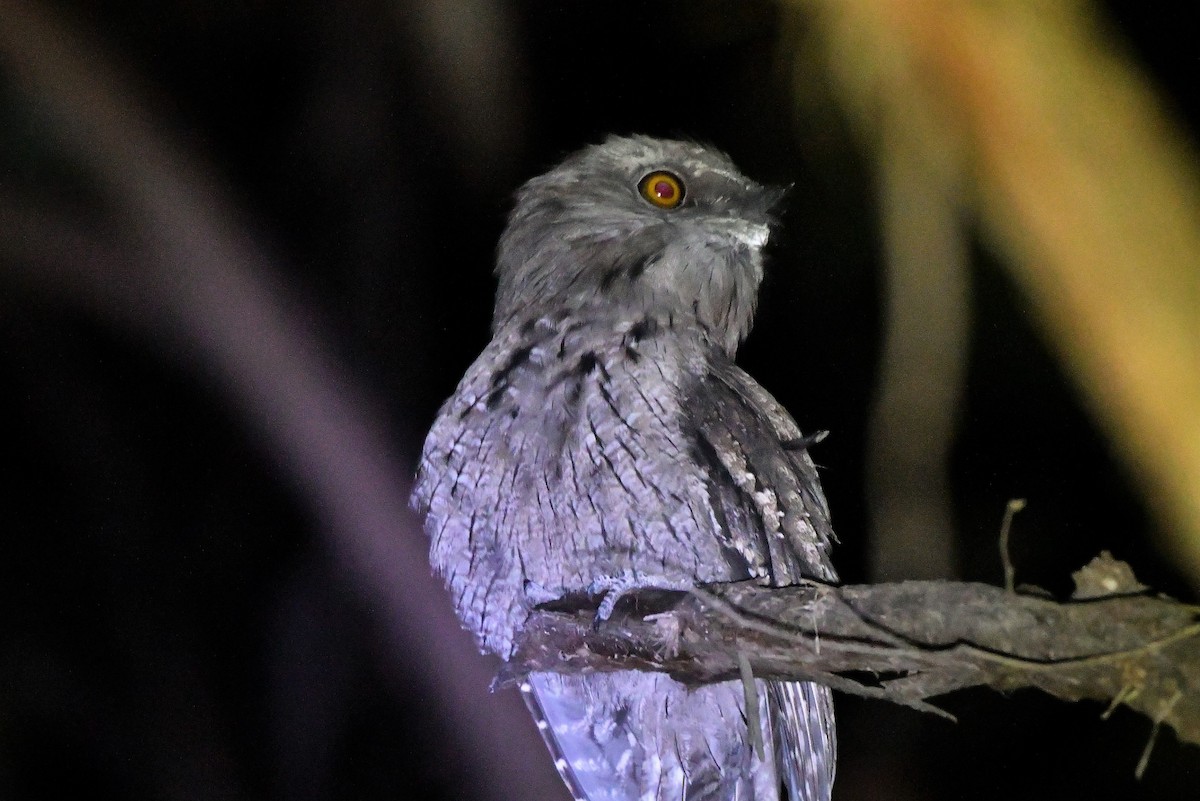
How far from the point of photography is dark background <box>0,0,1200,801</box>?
4.84 ft

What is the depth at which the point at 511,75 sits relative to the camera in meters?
1.94

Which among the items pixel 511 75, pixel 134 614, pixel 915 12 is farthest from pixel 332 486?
pixel 915 12

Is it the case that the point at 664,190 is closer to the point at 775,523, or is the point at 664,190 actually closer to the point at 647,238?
the point at 647,238

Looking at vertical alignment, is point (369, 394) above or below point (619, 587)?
A: above

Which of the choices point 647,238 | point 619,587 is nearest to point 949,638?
point 619,587

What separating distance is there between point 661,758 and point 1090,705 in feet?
2.58

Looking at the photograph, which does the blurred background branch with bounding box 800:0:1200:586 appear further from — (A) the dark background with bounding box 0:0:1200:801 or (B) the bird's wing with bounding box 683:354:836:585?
(B) the bird's wing with bounding box 683:354:836:585

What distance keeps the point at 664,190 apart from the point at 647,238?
0.40 ft

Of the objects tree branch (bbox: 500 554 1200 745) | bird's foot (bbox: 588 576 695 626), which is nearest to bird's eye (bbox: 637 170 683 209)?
bird's foot (bbox: 588 576 695 626)

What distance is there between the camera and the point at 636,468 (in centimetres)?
153

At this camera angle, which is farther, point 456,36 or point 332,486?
point 456,36

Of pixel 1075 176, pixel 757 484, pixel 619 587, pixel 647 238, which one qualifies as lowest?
pixel 619 587

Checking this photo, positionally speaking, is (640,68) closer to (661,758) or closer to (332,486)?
(332,486)

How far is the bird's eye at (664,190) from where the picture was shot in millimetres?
1898
